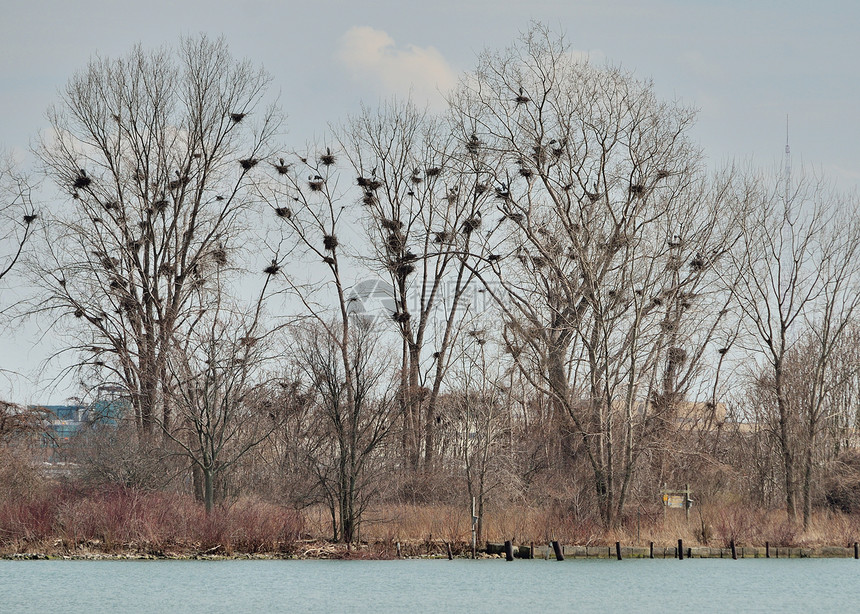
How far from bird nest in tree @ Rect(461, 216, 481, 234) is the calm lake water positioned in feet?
47.3

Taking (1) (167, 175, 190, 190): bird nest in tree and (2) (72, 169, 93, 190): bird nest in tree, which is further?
(1) (167, 175, 190, 190): bird nest in tree

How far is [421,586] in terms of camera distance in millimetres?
26625

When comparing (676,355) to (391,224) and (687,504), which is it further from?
(391,224)

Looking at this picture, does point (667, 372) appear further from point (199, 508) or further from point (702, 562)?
point (199, 508)

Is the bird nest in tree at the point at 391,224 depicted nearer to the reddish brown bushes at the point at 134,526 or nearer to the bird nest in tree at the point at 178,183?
the bird nest in tree at the point at 178,183

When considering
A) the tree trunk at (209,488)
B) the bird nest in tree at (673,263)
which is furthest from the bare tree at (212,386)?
the bird nest in tree at (673,263)

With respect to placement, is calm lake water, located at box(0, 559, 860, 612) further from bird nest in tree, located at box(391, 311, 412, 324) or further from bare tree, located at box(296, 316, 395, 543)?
bird nest in tree, located at box(391, 311, 412, 324)

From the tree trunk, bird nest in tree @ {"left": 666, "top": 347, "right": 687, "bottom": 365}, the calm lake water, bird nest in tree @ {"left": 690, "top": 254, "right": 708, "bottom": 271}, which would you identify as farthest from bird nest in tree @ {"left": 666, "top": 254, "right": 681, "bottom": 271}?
the tree trunk

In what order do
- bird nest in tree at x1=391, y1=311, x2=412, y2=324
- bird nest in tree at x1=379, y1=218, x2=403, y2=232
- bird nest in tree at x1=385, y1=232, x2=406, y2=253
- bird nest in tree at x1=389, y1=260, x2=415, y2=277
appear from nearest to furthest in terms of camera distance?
bird nest in tree at x1=389, y1=260, x2=415, y2=277
bird nest in tree at x1=391, y1=311, x2=412, y2=324
bird nest in tree at x1=385, y1=232, x2=406, y2=253
bird nest in tree at x1=379, y1=218, x2=403, y2=232

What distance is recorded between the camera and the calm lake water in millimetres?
23406

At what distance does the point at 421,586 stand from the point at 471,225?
1744 cm

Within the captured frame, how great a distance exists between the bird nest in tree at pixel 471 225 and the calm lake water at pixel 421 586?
1443cm

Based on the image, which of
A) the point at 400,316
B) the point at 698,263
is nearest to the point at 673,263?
the point at 698,263

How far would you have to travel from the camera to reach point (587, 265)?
34.2 m
